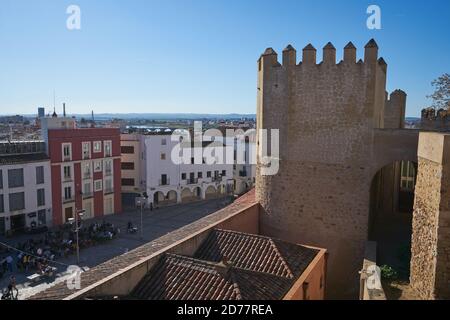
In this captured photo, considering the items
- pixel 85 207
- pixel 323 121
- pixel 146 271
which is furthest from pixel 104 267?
pixel 85 207

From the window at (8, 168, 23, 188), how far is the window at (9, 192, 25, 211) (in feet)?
Answer: 2.02

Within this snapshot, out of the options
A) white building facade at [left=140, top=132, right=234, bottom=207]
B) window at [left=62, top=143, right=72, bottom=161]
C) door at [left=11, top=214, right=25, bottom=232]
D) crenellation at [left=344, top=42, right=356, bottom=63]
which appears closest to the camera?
crenellation at [left=344, top=42, right=356, bottom=63]

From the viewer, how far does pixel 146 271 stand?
10.2 metres

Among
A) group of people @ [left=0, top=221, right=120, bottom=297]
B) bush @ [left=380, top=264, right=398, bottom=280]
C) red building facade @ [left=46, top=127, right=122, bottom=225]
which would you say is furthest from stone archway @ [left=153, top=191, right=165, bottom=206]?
bush @ [left=380, top=264, right=398, bottom=280]

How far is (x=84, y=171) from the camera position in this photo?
106 feet

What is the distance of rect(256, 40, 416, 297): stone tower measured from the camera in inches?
520

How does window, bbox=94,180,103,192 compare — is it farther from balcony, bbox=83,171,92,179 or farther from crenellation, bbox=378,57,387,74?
crenellation, bbox=378,57,387,74

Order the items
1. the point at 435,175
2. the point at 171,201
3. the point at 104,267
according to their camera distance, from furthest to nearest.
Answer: the point at 171,201 → the point at 104,267 → the point at 435,175

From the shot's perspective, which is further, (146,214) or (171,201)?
(171,201)

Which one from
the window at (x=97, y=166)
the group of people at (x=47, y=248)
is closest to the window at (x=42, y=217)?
the group of people at (x=47, y=248)

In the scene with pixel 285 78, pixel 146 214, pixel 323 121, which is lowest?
pixel 146 214
